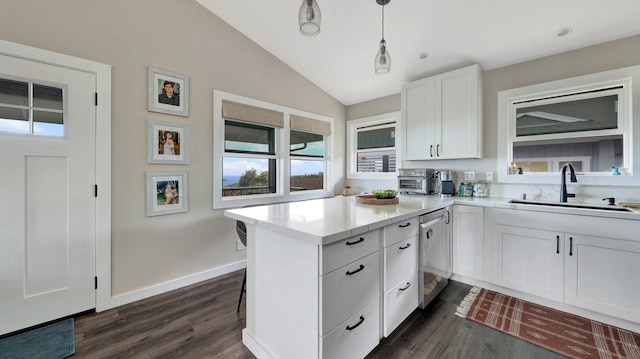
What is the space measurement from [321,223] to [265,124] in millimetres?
2191

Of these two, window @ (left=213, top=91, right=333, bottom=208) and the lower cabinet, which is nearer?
the lower cabinet

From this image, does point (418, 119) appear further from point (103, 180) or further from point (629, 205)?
point (103, 180)

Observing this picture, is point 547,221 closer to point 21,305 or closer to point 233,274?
point 233,274

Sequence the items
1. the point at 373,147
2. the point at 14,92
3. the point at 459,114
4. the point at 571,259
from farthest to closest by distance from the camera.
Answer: the point at 373,147 → the point at 459,114 → the point at 571,259 → the point at 14,92

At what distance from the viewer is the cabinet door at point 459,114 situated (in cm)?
284

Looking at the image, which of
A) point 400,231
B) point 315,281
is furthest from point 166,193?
point 400,231


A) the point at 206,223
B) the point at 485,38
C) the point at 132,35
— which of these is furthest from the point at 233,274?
the point at 485,38

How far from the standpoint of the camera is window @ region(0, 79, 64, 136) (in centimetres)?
183

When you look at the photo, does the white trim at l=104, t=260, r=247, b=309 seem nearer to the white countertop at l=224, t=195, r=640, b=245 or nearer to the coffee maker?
the white countertop at l=224, t=195, r=640, b=245

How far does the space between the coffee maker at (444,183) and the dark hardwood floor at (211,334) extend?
4.08ft

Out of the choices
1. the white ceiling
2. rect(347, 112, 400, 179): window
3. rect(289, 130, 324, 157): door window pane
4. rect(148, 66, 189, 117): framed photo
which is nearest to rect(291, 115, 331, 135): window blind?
rect(289, 130, 324, 157): door window pane

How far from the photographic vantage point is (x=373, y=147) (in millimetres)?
4250

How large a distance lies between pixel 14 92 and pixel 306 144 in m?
2.95

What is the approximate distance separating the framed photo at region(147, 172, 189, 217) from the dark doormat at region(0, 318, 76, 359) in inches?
39.6
